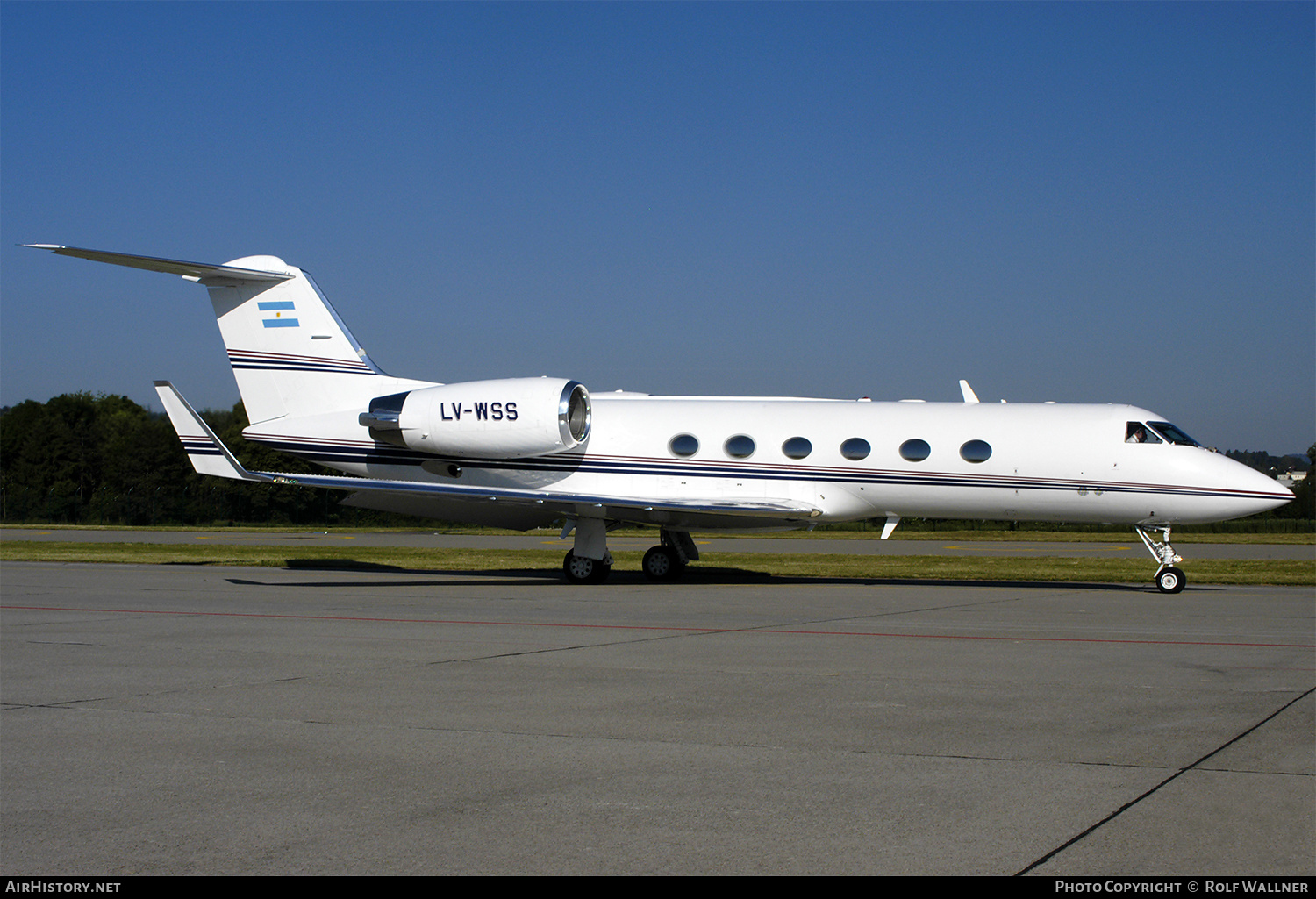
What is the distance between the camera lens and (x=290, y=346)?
65.4ft

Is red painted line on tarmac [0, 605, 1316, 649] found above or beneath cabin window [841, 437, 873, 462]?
beneath

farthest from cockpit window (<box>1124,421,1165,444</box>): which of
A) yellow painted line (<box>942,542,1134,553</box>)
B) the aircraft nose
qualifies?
yellow painted line (<box>942,542,1134,553</box>)

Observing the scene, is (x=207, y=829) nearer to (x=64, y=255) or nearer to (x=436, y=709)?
(x=436, y=709)

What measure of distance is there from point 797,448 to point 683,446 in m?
1.95

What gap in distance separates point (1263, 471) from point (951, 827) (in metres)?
14.9

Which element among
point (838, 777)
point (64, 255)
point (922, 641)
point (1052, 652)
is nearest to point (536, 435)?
point (64, 255)

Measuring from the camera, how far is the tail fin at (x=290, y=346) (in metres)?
19.9

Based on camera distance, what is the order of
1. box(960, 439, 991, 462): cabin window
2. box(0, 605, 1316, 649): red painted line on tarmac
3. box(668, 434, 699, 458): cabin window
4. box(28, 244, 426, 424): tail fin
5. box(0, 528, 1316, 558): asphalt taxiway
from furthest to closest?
box(0, 528, 1316, 558): asphalt taxiway, box(28, 244, 426, 424): tail fin, box(668, 434, 699, 458): cabin window, box(960, 439, 991, 462): cabin window, box(0, 605, 1316, 649): red painted line on tarmac

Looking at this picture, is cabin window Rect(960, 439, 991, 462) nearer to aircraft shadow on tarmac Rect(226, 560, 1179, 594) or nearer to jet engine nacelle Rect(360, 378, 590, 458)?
aircraft shadow on tarmac Rect(226, 560, 1179, 594)

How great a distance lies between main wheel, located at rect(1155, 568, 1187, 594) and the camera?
670 inches

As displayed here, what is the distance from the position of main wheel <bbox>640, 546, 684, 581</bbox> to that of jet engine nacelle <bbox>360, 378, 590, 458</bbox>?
8.87ft

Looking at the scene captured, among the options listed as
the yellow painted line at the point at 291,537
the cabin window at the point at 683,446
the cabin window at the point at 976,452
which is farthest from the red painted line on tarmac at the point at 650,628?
the yellow painted line at the point at 291,537

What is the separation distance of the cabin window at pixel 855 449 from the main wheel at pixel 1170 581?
480cm

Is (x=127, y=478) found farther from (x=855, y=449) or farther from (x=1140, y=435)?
(x=1140, y=435)
